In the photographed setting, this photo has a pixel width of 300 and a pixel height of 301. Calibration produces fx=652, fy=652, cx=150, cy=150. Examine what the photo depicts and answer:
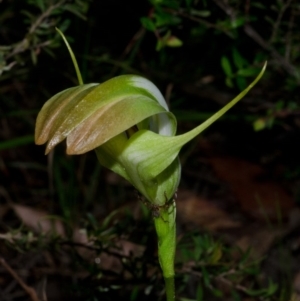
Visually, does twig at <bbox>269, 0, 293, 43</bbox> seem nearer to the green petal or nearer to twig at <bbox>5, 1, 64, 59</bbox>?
twig at <bbox>5, 1, 64, 59</bbox>

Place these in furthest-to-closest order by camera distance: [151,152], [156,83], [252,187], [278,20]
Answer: [252,187], [156,83], [278,20], [151,152]

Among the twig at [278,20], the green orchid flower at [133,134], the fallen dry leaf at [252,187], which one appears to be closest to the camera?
the green orchid flower at [133,134]

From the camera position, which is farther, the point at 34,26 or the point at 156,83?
the point at 156,83

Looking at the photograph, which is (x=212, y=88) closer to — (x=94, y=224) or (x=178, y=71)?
(x=178, y=71)

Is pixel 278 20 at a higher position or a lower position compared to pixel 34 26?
lower

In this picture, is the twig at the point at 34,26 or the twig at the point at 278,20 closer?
the twig at the point at 34,26

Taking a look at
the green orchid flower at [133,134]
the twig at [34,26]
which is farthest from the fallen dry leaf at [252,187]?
the green orchid flower at [133,134]

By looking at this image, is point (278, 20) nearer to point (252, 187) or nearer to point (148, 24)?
point (148, 24)

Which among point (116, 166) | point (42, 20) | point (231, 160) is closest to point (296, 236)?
point (231, 160)

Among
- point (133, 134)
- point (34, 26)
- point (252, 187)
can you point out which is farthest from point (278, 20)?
point (252, 187)

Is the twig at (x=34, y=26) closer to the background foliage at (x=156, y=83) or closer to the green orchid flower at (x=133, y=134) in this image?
the background foliage at (x=156, y=83)
